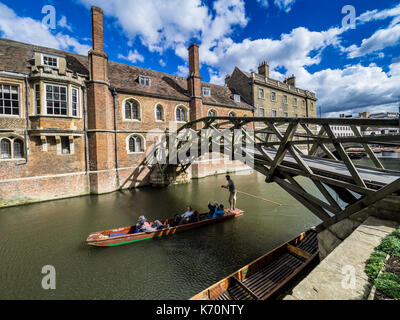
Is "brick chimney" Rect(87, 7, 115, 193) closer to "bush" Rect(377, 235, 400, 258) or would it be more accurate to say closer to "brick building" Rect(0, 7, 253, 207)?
"brick building" Rect(0, 7, 253, 207)

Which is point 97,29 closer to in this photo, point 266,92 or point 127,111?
point 127,111

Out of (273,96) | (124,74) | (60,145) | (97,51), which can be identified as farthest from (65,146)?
(273,96)

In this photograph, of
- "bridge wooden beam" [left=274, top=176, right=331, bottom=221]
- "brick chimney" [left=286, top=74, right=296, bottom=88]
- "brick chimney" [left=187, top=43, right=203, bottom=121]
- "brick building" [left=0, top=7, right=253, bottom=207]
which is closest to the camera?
"bridge wooden beam" [left=274, top=176, right=331, bottom=221]

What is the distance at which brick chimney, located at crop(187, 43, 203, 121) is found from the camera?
1911 centimetres

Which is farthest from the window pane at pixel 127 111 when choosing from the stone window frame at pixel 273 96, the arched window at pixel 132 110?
the stone window frame at pixel 273 96

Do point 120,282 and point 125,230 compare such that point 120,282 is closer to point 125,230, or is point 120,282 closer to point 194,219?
point 125,230

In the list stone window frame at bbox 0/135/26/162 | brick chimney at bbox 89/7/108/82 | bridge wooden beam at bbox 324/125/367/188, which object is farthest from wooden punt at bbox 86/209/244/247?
brick chimney at bbox 89/7/108/82

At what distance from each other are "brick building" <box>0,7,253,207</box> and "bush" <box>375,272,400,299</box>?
50.3 feet

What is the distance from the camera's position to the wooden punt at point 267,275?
4273 millimetres

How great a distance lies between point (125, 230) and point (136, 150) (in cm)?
977

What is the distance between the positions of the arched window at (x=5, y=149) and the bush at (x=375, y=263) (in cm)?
1706

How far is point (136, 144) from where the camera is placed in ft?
54.4

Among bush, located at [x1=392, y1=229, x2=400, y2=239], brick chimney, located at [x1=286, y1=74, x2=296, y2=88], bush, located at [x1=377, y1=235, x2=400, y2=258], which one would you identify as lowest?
bush, located at [x1=377, y1=235, x2=400, y2=258]

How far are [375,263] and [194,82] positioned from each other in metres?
19.5
